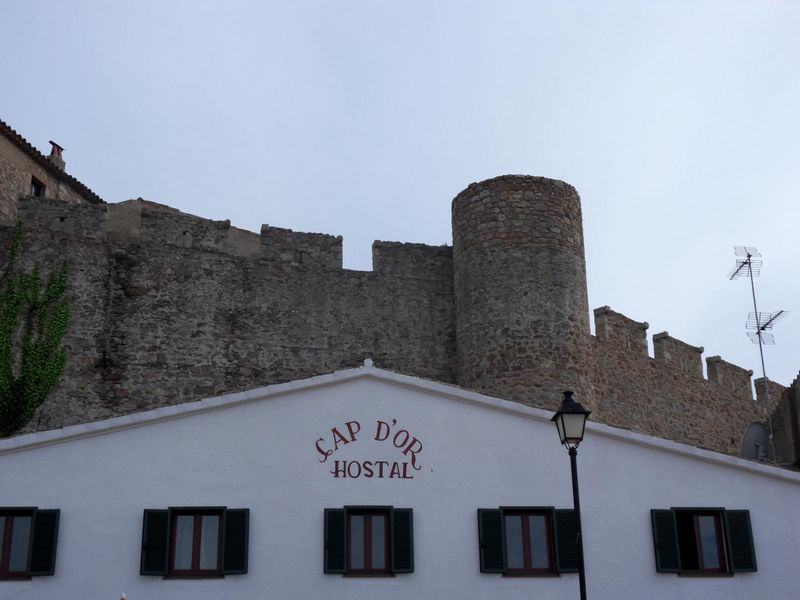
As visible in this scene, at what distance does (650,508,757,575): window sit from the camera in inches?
620

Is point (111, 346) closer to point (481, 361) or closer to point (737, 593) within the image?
point (481, 361)

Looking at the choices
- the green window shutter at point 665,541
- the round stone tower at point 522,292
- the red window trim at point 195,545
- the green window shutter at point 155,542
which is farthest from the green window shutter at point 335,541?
the round stone tower at point 522,292

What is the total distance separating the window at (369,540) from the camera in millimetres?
15045

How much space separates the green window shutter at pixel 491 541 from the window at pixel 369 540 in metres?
1.03

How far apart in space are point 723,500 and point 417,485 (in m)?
4.77

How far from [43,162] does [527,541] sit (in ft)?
54.5

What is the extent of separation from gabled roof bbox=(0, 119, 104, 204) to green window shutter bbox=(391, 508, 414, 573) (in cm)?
1433

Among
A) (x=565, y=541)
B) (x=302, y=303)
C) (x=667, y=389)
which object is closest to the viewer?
(x=565, y=541)

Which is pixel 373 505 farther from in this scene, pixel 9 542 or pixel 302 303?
pixel 302 303

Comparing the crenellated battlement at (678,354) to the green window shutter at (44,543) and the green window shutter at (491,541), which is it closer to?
the green window shutter at (491,541)

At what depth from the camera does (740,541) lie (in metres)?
16.0

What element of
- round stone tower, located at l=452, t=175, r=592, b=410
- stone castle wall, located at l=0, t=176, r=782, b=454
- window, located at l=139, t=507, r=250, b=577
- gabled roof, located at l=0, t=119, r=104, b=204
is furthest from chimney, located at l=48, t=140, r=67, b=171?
window, located at l=139, t=507, r=250, b=577

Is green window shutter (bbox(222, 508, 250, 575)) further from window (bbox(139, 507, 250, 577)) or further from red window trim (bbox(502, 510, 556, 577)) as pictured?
red window trim (bbox(502, 510, 556, 577))

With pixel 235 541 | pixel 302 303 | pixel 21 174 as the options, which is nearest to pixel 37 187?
pixel 21 174
